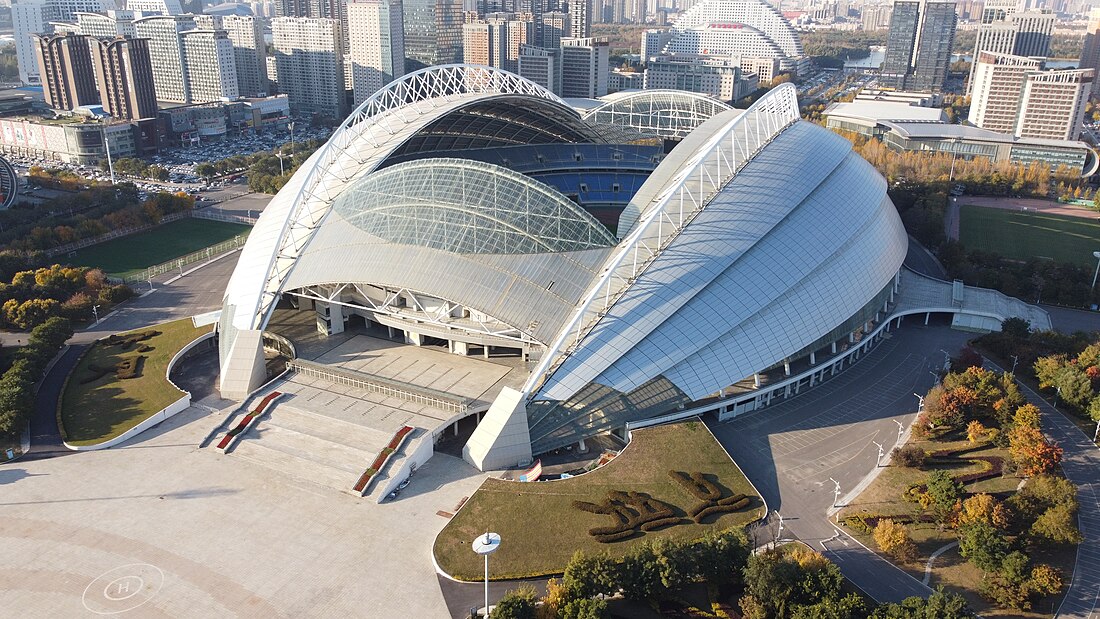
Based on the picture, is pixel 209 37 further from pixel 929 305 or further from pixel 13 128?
pixel 929 305

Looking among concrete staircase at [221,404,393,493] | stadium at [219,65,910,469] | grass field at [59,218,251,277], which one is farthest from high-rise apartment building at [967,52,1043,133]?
concrete staircase at [221,404,393,493]

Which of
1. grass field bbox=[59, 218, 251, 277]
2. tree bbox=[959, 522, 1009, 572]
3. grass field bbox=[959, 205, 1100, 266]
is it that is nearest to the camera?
tree bbox=[959, 522, 1009, 572]

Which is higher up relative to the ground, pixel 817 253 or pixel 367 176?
pixel 367 176

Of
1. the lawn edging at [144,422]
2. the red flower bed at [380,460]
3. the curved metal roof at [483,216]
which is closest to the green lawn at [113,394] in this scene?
the lawn edging at [144,422]

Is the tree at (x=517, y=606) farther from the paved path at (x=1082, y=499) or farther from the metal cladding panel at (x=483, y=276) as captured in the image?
the paved path at (x=1082, y=499)

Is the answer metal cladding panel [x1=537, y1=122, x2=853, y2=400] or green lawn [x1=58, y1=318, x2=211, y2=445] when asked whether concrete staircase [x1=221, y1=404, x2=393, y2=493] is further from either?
metal cladding panel [x1=537, y1=122, x2=853, y2=400]

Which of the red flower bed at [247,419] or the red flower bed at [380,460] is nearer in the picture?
the red flower bed at [380,460]

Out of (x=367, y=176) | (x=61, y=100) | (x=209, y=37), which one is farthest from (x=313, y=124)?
(x=367, y=176)
